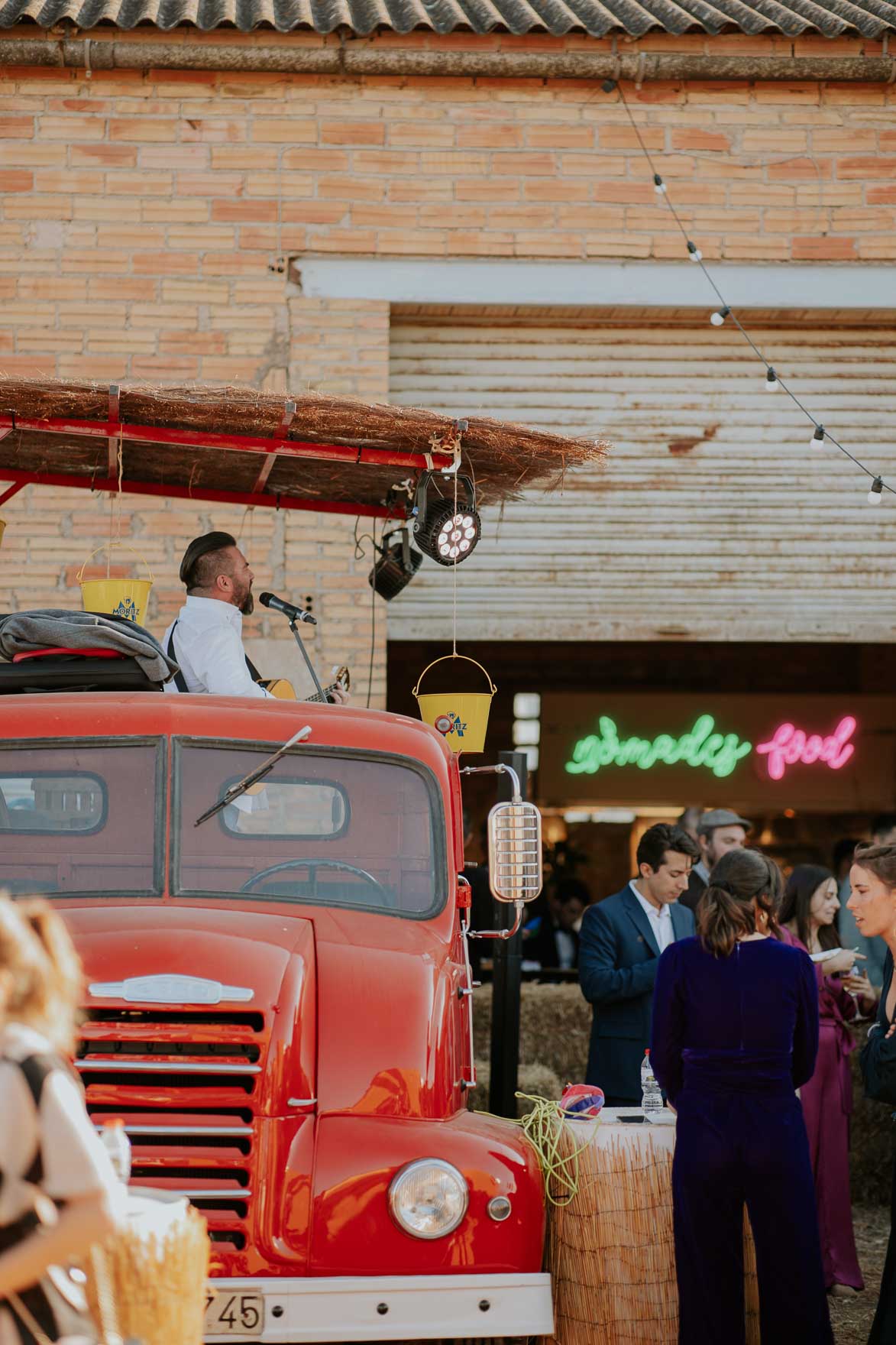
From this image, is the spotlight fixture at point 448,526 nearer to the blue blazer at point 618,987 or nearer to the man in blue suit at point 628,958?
the man in blue suit at point 628,958

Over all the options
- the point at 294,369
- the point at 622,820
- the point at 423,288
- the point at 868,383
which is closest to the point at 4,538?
the point at 294,369

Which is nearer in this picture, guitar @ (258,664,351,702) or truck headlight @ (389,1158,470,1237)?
truck headlight @ (389,1158,470,1237)

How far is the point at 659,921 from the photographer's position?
7035mm

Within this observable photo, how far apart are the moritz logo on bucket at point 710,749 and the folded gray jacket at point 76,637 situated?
9360mm

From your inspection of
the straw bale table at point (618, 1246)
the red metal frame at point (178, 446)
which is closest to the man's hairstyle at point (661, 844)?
the straw bale table at point (618, 1246)

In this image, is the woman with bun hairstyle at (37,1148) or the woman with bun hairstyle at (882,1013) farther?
the woman with bun hairstyle at (882,1013)

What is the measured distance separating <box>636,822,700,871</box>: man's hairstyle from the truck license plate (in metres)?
3.24

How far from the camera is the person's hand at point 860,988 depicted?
7400 mm

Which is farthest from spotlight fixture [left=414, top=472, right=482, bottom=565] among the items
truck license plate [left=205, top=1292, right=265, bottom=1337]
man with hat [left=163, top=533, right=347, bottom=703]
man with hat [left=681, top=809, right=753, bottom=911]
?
truck license plate [left=205, top=1292, right=265, bottom=1337]

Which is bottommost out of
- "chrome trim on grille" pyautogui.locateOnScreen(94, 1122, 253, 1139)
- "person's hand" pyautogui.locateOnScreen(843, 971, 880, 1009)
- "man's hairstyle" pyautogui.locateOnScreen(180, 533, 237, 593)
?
"chrome trim on grille" pyautogui.locateOnScreen(94, 1122, 253, 1139)

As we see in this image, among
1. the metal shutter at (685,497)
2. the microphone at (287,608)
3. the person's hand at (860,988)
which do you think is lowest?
the person's hand at (860,988)

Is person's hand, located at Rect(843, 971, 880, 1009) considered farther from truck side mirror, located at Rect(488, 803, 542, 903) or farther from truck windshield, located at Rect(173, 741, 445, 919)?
truck windshield, located at Rect(173, 741, 445, 919)

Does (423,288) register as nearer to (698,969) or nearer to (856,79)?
(856,79)

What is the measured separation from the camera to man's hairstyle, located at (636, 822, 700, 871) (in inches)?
270
